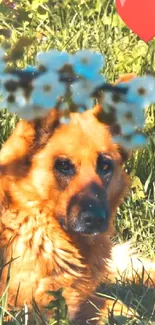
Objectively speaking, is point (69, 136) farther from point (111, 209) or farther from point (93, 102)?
point (111, 209)

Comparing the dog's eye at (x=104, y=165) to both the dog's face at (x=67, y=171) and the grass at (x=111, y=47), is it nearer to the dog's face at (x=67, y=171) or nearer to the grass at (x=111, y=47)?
the dog's face at (x=67, y=171)

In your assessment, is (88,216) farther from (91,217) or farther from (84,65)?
(84,65)

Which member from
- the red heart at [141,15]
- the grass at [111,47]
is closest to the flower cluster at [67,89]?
the red heart at [141,15]

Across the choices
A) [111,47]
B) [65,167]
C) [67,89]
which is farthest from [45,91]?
[111,47]

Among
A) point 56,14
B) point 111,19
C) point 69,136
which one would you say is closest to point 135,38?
point 111,19

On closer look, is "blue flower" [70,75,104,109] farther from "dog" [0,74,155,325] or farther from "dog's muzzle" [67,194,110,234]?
"dog's muzzle" [67,194,110,234]

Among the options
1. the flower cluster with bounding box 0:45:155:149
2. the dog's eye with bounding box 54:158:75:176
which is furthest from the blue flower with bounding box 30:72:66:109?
the dog's eye with bounding box 54:158:75:176
